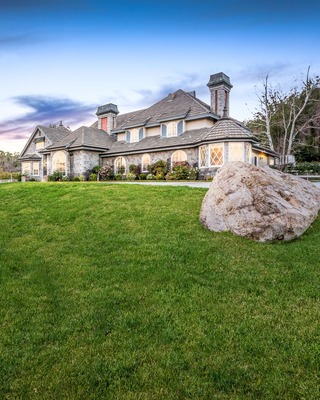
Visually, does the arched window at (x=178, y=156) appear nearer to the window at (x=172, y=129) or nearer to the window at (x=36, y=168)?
the window at (x=172, y=129)

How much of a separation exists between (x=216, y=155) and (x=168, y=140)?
216 inches

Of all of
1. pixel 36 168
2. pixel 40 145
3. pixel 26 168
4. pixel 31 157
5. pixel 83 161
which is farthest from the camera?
pixel 40 145

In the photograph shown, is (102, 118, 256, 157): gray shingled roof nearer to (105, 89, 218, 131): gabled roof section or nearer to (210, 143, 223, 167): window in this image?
(210, 143, 223, 167): window

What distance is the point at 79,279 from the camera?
16.3 ft

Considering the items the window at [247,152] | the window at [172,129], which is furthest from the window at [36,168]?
the window at [247,152]

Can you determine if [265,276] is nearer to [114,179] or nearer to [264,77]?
[114,179]

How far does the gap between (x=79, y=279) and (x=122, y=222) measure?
315 cm

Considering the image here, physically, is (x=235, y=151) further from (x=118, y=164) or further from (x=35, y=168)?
(x=35, y=168)

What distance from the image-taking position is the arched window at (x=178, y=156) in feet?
77.4

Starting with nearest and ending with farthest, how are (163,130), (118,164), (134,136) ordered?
1. (163,130)
2. (118,164)
3. (134,136)

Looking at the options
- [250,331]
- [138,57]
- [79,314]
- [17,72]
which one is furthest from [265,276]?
[17,72]

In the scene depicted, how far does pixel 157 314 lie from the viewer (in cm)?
376

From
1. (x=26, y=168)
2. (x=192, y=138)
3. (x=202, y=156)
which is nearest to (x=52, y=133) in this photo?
(x=26, y=168)

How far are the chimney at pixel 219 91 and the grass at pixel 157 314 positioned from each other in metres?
20.5
